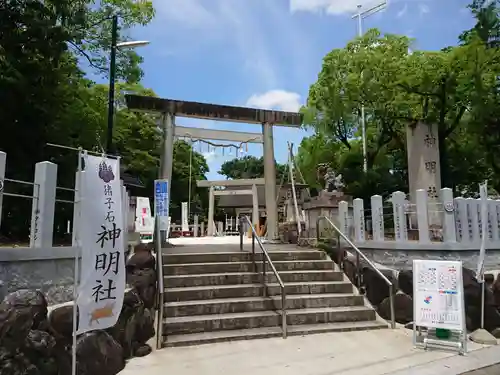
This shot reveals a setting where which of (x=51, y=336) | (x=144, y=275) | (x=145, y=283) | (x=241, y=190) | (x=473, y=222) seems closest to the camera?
(x=51, y=336)

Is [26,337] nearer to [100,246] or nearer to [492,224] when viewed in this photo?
[100,246]

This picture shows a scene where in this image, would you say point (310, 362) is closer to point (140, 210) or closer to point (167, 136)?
point (167, 136)

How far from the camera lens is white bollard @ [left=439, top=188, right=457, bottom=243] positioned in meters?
8.02

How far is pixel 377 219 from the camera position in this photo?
8961 mm

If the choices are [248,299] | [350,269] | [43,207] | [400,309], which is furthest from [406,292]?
[43,207]

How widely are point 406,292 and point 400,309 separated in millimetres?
413

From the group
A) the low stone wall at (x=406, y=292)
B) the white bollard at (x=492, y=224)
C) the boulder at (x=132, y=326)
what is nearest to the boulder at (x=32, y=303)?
the boulder at (x=132, y=326)

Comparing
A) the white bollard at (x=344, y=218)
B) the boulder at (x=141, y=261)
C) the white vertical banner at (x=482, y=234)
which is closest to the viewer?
the boulder at (x=141, y=261)

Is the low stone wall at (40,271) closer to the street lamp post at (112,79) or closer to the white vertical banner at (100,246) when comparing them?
the white vertical banner at (100,246)

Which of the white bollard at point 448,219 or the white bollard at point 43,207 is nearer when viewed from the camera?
the white bollard at point 43,207

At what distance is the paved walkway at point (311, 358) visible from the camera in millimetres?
5293

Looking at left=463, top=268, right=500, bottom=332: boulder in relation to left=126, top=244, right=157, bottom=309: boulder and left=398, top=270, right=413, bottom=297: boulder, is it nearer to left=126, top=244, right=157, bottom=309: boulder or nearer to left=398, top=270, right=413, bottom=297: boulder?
left=398, top=270, right=413, bottom=297: boulder

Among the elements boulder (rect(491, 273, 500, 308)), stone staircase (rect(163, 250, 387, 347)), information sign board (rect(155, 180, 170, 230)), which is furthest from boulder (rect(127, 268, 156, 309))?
boulder (rect(491, 273, 500, 308))

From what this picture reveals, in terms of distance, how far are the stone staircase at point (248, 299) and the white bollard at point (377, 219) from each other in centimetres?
122
